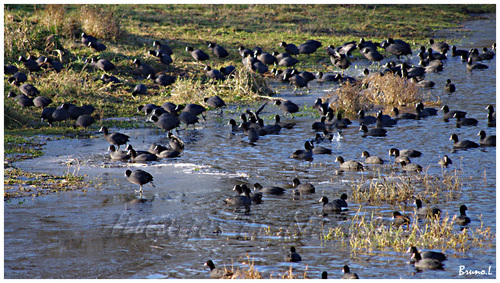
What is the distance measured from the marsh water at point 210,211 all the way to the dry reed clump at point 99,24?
38.6 feet

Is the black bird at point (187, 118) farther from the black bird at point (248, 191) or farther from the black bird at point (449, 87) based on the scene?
the black bird at point (449, 87)

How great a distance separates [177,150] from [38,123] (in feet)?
18.7

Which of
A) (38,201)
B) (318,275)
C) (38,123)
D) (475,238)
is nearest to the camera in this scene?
(318,275)

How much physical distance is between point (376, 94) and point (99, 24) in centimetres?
1419

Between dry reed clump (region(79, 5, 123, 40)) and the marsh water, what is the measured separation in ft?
38.6

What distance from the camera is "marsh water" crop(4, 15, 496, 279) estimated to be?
9.74 m

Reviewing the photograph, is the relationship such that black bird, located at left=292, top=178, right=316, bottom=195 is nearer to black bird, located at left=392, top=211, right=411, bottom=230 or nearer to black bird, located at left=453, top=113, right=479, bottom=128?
black bird, located at left=392, top=211, right=411, bottom=230

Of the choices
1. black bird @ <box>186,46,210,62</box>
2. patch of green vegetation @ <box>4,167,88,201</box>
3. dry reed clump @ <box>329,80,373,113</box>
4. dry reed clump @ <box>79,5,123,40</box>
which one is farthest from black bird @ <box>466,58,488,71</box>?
patch of green vegetation @ <box>4,167,88,201</box>

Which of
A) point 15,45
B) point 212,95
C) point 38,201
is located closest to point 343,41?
point 212,95

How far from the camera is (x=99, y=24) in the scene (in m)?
30.2

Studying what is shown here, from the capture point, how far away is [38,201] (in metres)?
12.8

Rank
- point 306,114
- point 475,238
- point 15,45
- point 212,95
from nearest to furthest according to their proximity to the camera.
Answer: point 475,238, point 306,114, point 212,95, point 15,45

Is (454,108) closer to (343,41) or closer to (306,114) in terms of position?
(306,114)

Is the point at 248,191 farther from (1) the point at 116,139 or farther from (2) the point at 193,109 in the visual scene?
(2) the point at 193,109
